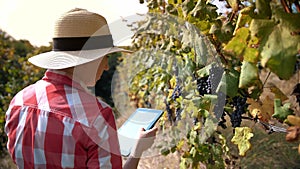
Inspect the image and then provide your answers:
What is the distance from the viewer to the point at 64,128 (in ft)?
5.45

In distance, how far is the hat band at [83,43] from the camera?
1.78 meters

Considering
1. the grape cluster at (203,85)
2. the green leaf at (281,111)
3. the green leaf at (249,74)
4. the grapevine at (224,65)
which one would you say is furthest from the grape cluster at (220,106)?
the green leaf at (249,74)

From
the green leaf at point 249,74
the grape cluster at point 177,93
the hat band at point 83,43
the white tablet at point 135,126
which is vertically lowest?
the grape cluster at point 177,93

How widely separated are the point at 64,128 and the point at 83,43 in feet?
1.07

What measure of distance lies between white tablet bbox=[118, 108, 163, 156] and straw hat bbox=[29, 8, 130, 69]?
0.44 meters

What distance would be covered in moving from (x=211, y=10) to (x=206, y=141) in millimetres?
1091

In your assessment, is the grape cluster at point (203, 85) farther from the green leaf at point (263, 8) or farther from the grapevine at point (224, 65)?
the green leaf at point (263, 8)

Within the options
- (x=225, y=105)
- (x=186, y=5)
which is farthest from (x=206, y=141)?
(x=186, y=5)

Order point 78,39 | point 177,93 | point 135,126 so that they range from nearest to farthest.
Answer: point 78,39 → point 135,126 → point 177,93

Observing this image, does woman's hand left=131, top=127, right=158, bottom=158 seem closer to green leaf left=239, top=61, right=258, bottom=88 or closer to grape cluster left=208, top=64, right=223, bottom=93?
grape cluster left=208, top=64, right=223, bottom=93

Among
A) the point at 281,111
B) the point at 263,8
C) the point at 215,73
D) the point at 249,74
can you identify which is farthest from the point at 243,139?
A: the point at 263,8

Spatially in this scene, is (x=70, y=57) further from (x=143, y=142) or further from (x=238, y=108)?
(x=238, y=108)

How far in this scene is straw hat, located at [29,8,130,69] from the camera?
1764 millimetres

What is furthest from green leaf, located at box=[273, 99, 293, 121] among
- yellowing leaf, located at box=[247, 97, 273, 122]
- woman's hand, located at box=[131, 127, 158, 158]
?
woman's hand, located at box=[131, 127, 158, 158]
